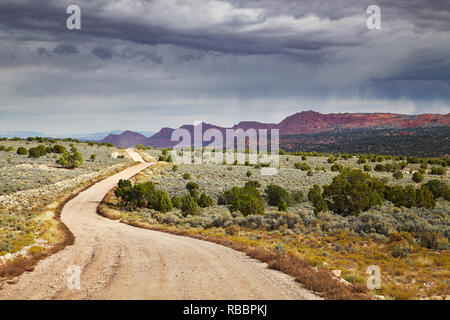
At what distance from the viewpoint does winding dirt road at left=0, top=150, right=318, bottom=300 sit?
9.03 m

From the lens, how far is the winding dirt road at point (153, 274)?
356 inches

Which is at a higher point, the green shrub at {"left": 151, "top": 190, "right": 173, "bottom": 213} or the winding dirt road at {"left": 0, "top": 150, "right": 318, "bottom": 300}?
the winding dirt road at {"left": 0, "top": 150, "right": 318, "bottom": 300}

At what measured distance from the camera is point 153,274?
1071 cm

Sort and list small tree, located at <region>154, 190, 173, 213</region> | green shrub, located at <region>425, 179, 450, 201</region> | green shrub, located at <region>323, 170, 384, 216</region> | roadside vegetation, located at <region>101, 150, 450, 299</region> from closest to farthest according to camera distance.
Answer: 1. roadside vegetation, located at <region>101, 150, 450, 299</region>
2. green shrub, located at <region>323, 170, 384, 216</region>
3. small tree, located at <region>154, 190, 173, 213</region>
4. green shrub, located at <region>425, 179, 450, 201</region>

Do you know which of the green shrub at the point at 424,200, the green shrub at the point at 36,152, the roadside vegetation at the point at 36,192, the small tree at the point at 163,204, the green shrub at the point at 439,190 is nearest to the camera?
the roadside vegetation at the point at 36,192

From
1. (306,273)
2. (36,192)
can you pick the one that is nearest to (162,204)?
(36,192)

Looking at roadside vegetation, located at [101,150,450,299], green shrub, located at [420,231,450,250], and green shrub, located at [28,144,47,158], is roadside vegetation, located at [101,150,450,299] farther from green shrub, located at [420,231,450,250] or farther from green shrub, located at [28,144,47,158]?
green shrub, located at [28,144,47,158]

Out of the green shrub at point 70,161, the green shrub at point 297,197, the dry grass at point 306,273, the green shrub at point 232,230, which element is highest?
the green shrub at point 70,161

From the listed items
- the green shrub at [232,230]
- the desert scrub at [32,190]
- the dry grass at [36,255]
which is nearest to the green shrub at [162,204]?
the dry grass at [36,255]

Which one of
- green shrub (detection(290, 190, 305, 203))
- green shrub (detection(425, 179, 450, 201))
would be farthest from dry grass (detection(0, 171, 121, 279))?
green shrub (detection(425, 179, 450, 201))

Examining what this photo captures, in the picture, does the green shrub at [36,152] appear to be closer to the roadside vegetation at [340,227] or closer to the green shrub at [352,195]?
the roadside vegetation at [340,227]

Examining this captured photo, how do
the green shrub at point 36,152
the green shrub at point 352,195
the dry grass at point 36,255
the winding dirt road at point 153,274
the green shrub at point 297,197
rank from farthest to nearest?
A: the green shrub at point 36,152 → the green shrub at point 297,197 → the green shrub at point 352,195 → the dry grass at point 36,255 → the winding dirt road at point 153,274

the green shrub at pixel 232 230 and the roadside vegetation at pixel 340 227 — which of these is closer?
the roadside vegetation at pixel 340 227

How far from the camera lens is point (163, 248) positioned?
15.1 m
